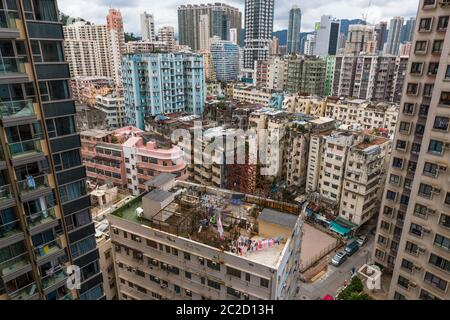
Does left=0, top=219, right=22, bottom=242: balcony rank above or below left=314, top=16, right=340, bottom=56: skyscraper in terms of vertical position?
below

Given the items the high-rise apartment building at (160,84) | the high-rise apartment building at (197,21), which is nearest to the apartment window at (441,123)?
the high-rise apartment building at (160,84)

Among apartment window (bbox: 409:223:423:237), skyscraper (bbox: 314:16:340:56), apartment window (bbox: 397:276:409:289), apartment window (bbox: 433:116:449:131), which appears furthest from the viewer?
skyscraper (bbox: 314:16:340:56)

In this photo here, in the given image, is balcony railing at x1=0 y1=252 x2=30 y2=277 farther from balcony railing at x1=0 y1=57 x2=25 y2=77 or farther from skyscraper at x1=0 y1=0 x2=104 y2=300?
balcony railing at x1=0 y1=57 x2=25 y2=77

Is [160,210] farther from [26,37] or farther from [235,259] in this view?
[26,37]

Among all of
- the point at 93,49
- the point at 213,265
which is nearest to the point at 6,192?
the point at 213,265

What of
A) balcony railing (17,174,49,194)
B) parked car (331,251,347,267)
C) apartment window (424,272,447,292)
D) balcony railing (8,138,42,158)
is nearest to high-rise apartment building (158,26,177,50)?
parked car (331,251,347,267)

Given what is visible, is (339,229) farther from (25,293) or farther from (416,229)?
(25,293)
